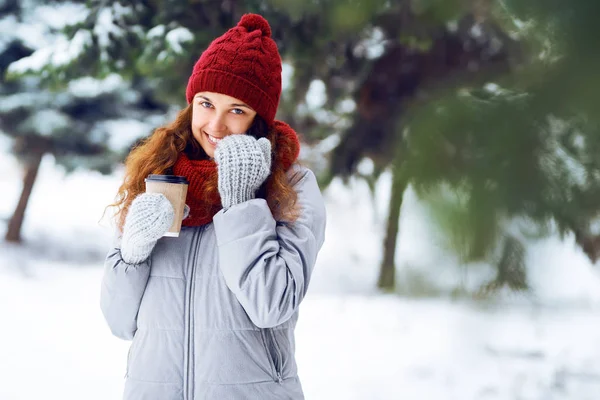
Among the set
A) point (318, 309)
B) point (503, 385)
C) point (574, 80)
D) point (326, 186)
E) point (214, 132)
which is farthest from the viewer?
point (326, 186)

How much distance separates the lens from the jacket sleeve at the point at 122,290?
3.64 feet

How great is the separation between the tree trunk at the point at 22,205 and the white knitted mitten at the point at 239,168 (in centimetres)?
473

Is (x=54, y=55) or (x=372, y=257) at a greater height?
(x=54, y=55)

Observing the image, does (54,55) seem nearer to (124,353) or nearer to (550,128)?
(124,353)

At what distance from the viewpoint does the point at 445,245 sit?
0.58 metres

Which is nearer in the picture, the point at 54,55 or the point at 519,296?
the point at 519,296

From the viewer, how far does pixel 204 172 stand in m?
Result: 1.21

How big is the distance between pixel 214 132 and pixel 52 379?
8.73ft

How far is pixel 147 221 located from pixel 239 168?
0.18 metres

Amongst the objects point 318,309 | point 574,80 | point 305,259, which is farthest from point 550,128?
point 318,309

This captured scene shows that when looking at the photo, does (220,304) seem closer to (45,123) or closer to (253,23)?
(253,23)

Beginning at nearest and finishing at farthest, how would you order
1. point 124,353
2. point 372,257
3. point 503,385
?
point 503,385, point 124,353, point 372,257

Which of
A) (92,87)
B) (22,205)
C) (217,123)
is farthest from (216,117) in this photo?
(22,205)

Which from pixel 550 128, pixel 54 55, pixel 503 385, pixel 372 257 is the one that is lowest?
pixel 503 385
